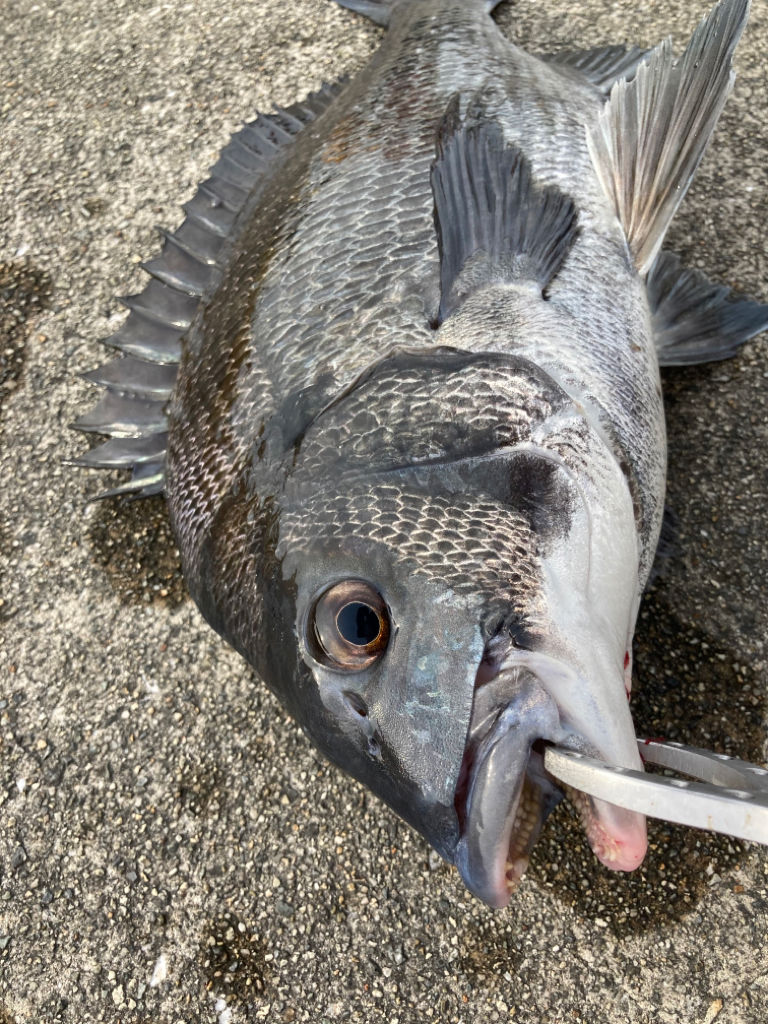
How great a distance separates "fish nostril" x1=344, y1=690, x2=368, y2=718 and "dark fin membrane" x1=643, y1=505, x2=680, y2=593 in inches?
53.0

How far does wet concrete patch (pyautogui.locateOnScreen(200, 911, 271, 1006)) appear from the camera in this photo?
2176mm

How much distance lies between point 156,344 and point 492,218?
1.27 metres

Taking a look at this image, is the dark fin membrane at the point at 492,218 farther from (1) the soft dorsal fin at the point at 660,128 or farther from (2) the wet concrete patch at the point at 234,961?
(2) the wet concrete patch at the point at 234,961

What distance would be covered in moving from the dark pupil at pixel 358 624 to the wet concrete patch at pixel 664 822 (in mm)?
1176

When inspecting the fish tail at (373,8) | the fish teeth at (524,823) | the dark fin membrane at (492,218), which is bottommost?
the fish teeth at (524,823)

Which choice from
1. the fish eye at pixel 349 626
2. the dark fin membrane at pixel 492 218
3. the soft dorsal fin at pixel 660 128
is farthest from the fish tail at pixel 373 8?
the fish eye at pixel 349 626

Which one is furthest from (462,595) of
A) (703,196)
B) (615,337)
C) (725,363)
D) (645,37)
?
(645,37)

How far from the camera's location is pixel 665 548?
242 cm

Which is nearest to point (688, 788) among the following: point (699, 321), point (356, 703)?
point (356, 703)

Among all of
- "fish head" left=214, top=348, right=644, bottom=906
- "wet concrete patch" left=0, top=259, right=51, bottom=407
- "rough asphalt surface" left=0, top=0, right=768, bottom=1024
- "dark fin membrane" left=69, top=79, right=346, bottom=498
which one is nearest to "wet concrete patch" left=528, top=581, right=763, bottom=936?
"rough asphalt surface" left=0, top=0, right=768, bottom=1024

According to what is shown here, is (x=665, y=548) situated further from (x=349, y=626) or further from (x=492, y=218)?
(x=349, y=626)

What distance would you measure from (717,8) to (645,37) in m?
1.73

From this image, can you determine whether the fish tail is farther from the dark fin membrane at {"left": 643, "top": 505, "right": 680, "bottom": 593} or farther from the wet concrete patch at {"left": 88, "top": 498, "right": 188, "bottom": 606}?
the dark fin membrane at {"left": 643, "top": 505, "right": 680, "bottom": 593}

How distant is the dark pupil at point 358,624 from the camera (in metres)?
1.43
